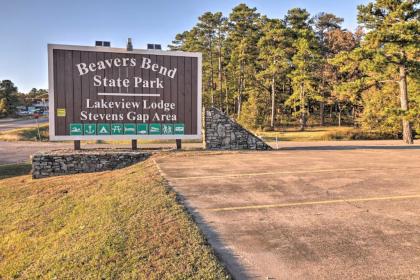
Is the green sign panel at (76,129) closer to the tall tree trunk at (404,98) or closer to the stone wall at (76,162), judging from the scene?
the stone wall at (76,162)

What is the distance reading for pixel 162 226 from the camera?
566 centimetres

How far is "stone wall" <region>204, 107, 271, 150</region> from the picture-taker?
55.3ft

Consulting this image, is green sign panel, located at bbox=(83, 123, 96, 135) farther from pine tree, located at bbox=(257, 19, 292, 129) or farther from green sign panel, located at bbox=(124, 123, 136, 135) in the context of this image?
pine tree, located at bbox=(257, 19, 292, 129)

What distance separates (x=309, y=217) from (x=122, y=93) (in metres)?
11.6

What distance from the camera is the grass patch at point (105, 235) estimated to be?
439cm

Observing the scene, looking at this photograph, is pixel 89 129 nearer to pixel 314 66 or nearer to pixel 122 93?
pixel 122 93

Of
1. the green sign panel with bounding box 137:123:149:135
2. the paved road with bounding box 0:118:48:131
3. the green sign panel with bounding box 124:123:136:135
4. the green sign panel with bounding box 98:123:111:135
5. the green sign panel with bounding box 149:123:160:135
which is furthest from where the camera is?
the paved road with bounding box 0:118:48:131

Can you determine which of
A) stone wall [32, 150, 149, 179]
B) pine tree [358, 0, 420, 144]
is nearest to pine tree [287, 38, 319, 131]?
pine tree [358, 0, 420, 144]

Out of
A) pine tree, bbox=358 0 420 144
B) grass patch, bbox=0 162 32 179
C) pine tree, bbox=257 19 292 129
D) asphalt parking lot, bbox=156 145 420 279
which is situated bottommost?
grass patch, bbox=0 162 32 179

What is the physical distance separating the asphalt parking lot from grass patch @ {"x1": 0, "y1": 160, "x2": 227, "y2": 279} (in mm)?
447

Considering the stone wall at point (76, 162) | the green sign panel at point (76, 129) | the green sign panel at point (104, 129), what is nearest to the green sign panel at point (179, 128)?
the stone wall at point (76, 162)

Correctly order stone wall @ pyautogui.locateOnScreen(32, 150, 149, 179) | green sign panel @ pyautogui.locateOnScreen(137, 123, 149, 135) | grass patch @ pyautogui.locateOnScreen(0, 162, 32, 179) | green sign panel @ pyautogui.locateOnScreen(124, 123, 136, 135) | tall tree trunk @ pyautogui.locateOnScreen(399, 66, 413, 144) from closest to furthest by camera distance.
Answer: stone wall @ pyautogui.locateOnScreen(32, 150, 149, 179)
grass patch @ pyautogui.locateOnScreen(0, 162, 32, 179)
green sign panel @ pyautogui.locateOnScreen(124, 123, 136, 135)
green sign panel @ pyautogui.locateOnScreen(137, 123, 149, 135)
tall tree trunk @ pyautogui.locateOnScreen(399, 66, 413, 144)

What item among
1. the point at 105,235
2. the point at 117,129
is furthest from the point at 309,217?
the point at 117,129

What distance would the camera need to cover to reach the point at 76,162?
14180 millimetres
